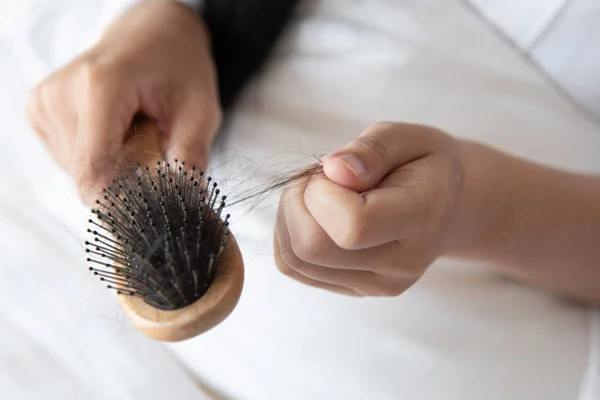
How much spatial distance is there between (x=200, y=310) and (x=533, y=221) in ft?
0.92

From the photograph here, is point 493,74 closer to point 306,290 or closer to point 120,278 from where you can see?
point 306,290

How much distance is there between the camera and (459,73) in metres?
0.57

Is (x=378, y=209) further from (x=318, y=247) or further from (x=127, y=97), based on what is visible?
(x=127, y=97)

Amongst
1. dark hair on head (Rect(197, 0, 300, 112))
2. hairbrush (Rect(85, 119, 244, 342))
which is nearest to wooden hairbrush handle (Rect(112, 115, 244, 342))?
hairbrush (Rect(85, 119, 244, 342))

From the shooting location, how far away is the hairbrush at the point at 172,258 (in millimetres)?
323

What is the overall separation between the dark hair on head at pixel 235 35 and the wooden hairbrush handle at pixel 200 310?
290mm

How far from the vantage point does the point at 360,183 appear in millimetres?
326

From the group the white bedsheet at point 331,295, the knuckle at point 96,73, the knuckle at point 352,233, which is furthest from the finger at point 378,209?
the knuckle at point 96,73

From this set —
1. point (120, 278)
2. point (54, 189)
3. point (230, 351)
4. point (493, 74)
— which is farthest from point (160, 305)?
point (493, 74)

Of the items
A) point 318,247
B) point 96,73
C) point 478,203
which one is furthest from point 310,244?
point 96,73

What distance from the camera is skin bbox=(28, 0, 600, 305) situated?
33cm

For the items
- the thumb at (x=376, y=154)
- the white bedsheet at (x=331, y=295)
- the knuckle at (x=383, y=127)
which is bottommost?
the white bedsheet at (x=331, y=295)

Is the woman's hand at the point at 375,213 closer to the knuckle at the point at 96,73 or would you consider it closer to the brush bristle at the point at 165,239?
the brush bristle at the point at 165,239

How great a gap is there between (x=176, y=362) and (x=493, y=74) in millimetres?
425
